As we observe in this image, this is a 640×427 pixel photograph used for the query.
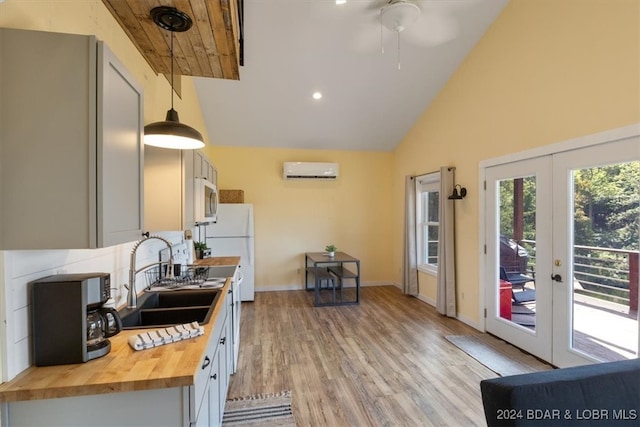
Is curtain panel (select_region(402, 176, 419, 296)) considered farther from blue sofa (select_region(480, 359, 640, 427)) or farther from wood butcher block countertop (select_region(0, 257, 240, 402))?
wood butcher block countertop (select_region(0, 257, 240, 402))

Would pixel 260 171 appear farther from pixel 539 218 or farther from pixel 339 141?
pixel 539 218

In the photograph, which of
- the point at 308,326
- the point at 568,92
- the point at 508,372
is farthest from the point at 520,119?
the point at 308,326

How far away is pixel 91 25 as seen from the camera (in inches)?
61.0

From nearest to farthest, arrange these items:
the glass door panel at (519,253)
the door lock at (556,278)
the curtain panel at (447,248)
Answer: the door lock at (556,278)
the glass door panel at (519,253)
the curtain panel at (447,248)

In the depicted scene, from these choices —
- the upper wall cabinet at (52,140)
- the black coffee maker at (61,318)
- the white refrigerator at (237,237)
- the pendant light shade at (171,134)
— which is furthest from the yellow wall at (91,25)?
the white refrigerator at (237,237)

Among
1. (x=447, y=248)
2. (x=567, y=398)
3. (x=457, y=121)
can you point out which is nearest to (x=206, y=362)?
(x=567, y=398)

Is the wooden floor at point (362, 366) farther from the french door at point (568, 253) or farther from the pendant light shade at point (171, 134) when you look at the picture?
the pendant light shade at point (171, 134)

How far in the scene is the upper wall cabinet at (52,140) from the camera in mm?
989

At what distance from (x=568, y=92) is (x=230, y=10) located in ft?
9.35

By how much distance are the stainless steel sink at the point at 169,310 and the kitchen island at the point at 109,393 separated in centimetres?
41

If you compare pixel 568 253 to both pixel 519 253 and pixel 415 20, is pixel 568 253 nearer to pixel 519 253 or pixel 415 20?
pixel 519 253

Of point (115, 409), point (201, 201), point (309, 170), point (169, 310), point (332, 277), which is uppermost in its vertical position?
point (309, 170)

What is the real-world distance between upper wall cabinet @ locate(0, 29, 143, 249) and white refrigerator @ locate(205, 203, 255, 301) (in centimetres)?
383

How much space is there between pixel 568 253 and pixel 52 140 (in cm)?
355
